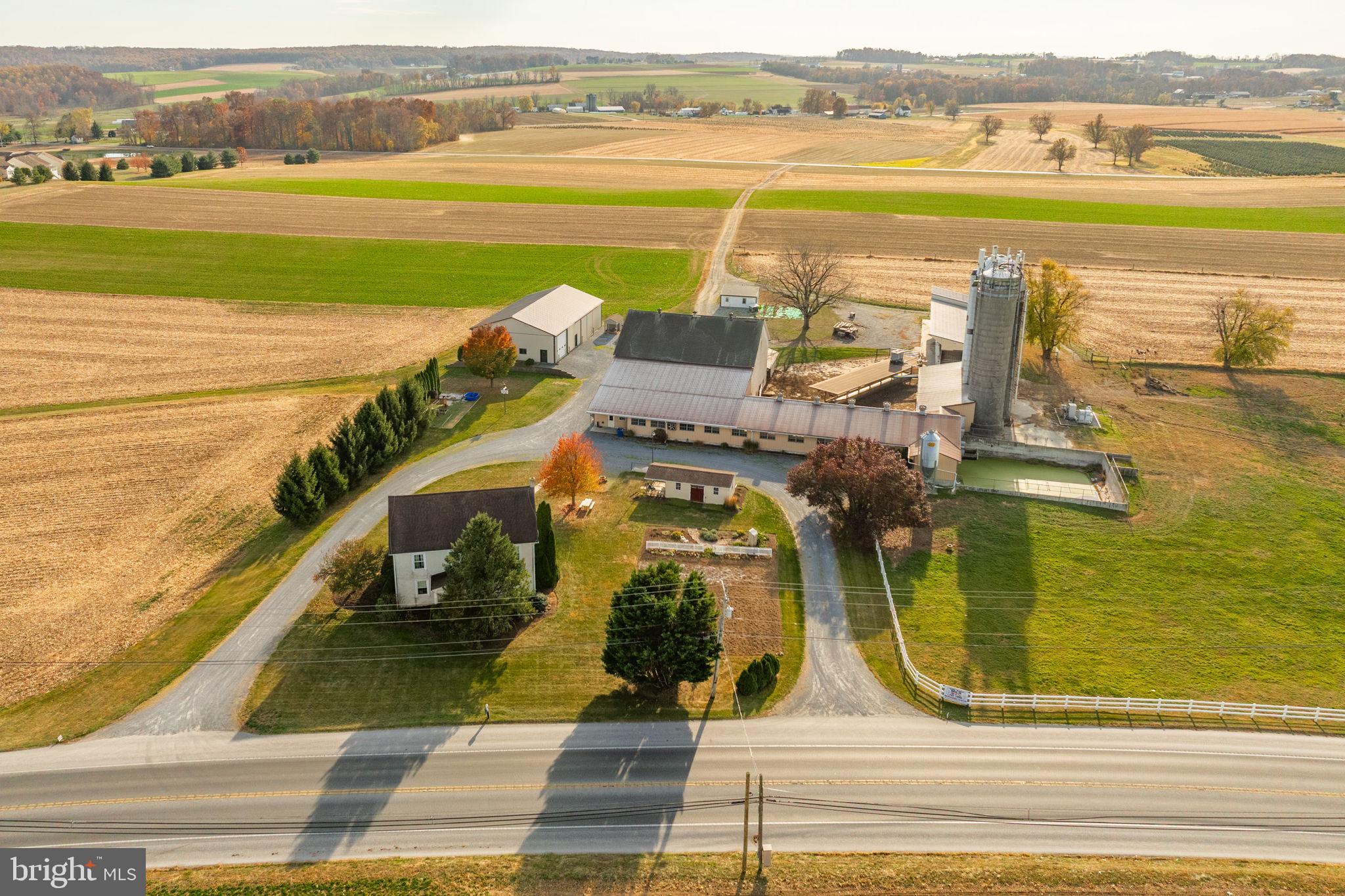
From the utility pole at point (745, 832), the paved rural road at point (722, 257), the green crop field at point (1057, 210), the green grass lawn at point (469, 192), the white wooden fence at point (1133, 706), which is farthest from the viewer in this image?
the green grass lawn at point (469, 192)

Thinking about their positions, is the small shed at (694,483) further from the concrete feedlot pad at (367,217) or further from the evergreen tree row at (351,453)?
the concrete feedlot pad at (367,217)

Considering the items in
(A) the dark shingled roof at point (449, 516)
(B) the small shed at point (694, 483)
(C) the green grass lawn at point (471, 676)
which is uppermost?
(A) the dark shingled roof at point (449, 516)

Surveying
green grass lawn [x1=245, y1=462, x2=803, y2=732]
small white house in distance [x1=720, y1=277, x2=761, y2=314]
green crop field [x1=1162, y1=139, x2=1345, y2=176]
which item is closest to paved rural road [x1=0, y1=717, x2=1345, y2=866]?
green grass lawn [x1=245, y1=462, x2=803, y2=732]

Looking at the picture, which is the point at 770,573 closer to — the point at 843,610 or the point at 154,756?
the point at 843,610

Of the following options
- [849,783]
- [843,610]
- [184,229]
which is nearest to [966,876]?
[849,783]

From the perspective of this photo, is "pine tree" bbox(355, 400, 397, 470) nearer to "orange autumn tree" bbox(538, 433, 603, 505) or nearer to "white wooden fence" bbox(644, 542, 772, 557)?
→ "orange autumn tree" bbox(538, 433, 603, 505)

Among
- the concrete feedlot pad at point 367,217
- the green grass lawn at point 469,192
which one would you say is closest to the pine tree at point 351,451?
the concrete feedlot pad at point 367,217
